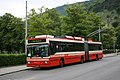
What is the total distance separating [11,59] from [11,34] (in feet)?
159

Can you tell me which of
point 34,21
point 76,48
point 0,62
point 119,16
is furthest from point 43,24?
point 119,16

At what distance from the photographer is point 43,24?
48.6 m

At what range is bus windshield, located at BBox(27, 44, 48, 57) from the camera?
918 inches

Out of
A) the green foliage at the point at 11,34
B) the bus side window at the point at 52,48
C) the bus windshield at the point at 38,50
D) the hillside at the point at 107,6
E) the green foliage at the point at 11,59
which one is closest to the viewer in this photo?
the bus windshield at the point at 38,50

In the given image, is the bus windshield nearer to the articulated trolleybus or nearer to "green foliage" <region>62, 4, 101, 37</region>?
the articulated trolleybus

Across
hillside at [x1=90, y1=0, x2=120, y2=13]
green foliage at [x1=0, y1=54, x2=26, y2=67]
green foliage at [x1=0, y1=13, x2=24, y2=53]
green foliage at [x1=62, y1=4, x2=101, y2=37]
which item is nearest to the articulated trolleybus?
green foliage at [x1=0, y1=54, x2=26, y2=67]

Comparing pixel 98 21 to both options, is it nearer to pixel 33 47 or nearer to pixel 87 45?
pixel 87 45

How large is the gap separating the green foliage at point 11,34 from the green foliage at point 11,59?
41599 mm

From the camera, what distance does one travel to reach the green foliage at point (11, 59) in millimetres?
25109

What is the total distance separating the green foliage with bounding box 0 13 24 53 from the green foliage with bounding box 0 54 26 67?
41.6m

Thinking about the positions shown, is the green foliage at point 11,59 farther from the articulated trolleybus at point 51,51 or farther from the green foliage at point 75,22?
the green foliage at point 75,22

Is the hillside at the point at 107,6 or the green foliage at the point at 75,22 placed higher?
the hillside at the point at 107,6

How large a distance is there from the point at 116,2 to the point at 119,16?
18.6 m

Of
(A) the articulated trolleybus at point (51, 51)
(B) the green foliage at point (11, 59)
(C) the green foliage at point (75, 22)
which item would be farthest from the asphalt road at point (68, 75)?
(C) the green foliage at point (75, 22)
